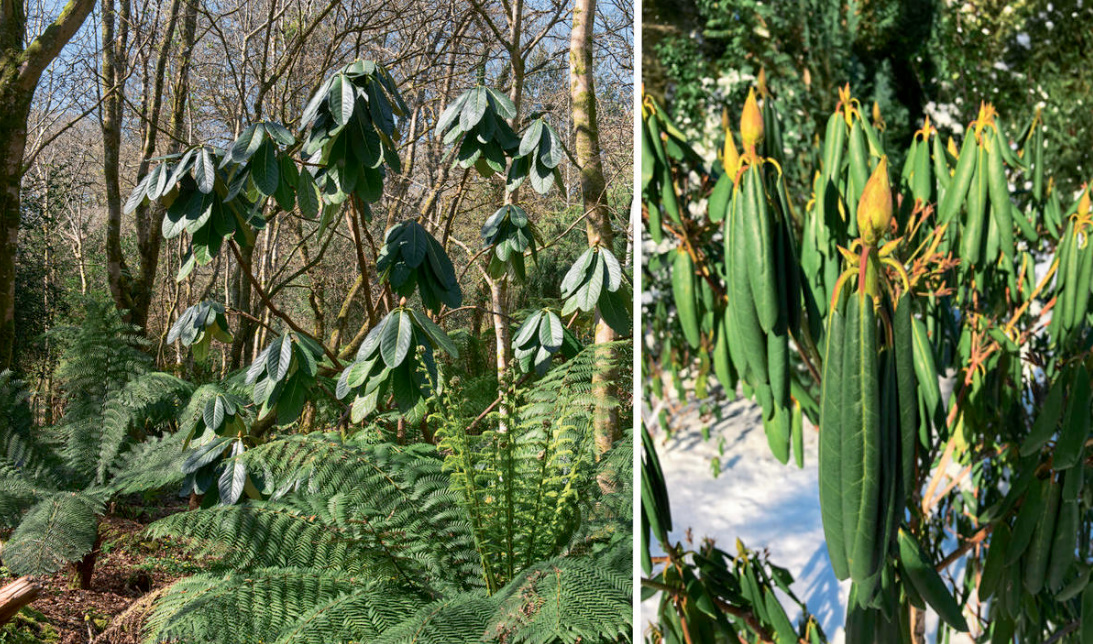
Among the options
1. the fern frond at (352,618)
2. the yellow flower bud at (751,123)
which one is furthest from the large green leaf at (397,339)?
the yellow flower bud at (751,123)

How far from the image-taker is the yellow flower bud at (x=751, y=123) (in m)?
0.56

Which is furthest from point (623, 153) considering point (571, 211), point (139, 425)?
point (139, 425)

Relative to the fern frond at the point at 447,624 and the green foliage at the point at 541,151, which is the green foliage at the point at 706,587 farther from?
the green foliage at the point at 541,151

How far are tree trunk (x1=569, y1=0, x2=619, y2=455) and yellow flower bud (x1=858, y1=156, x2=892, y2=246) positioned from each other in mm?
1002

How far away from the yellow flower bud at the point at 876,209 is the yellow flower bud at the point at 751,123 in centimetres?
11

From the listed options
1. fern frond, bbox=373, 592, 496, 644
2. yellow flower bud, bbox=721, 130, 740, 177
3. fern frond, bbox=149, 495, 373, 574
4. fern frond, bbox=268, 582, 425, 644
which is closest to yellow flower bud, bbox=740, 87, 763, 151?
yellow flower bud, bbox=721, 130, 740, 177

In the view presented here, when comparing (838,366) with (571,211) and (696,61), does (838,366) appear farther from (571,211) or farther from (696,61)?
(571,211)

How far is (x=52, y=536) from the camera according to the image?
59.1 inches

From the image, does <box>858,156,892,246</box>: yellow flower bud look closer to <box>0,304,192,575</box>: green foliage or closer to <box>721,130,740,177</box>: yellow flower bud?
<box>721,130,740,177</box>: yellow flower bud

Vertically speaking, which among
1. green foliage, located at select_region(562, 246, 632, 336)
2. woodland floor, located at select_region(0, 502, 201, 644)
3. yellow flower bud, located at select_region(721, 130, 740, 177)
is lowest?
woodland floor, located at select_region(0, 502, 201, 644)

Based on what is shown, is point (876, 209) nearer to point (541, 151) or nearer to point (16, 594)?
point (541, 151)

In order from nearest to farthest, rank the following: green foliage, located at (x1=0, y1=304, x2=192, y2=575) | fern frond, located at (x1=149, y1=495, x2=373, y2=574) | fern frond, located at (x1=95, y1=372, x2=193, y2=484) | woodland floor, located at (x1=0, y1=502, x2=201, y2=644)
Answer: fern frond, located at (x1=149, y1=495, x2=373, y2=574)
woodland floor, located at (x1=0, y1=502, x2=201, y2=644)
green foliage, located at (x1=0, y1=304, x2=192, y2=575)
fern frond, located at (x1=95, y1=372, x2=193, y2=484)

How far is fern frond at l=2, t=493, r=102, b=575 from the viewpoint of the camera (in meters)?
1.43

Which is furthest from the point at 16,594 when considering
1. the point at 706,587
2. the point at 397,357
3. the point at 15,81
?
the point at 15,81
